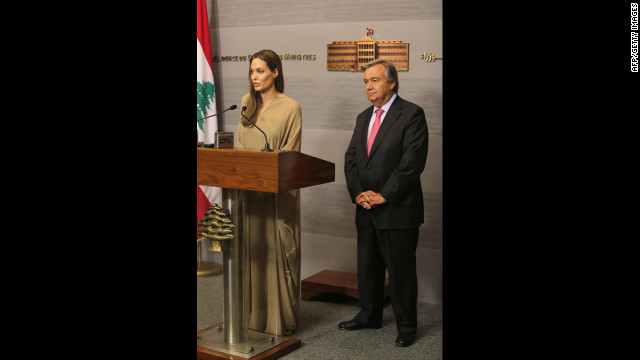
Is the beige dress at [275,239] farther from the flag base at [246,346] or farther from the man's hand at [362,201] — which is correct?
the man's hand at [362,201]

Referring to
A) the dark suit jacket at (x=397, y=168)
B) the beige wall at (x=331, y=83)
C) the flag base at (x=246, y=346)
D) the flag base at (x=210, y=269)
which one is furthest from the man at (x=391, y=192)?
the flag base at (x=210, y=269)

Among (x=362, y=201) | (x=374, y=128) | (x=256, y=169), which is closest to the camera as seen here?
(x=256, y=169)

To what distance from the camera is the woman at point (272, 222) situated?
13.1 feet

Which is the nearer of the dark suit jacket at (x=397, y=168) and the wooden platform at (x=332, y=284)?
the dark suit jacket at (x=397, y=168)

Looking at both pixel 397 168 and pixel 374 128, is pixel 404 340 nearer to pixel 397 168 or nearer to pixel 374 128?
pixel 397 168

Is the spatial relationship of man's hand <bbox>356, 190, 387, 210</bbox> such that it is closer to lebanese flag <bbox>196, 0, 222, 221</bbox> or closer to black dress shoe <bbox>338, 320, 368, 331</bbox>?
black dress shoe <bbox>338, 320, 368, 331</bbox>

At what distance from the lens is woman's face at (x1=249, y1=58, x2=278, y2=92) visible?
14.2 ft

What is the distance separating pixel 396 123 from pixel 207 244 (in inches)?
51.1

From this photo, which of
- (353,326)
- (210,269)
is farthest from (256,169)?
(353,326)

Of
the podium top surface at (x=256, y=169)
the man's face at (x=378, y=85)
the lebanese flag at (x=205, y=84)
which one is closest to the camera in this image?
the podium top surface at (x=256, y=169)

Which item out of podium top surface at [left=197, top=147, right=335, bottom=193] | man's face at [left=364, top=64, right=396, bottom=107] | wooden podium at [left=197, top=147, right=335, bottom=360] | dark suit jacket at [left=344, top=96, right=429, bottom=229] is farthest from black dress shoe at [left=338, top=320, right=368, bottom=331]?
man's face at [left=364, top=64, right=396, bottom=107]

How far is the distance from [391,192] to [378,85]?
0.65 meters

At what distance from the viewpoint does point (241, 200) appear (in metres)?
3.88
